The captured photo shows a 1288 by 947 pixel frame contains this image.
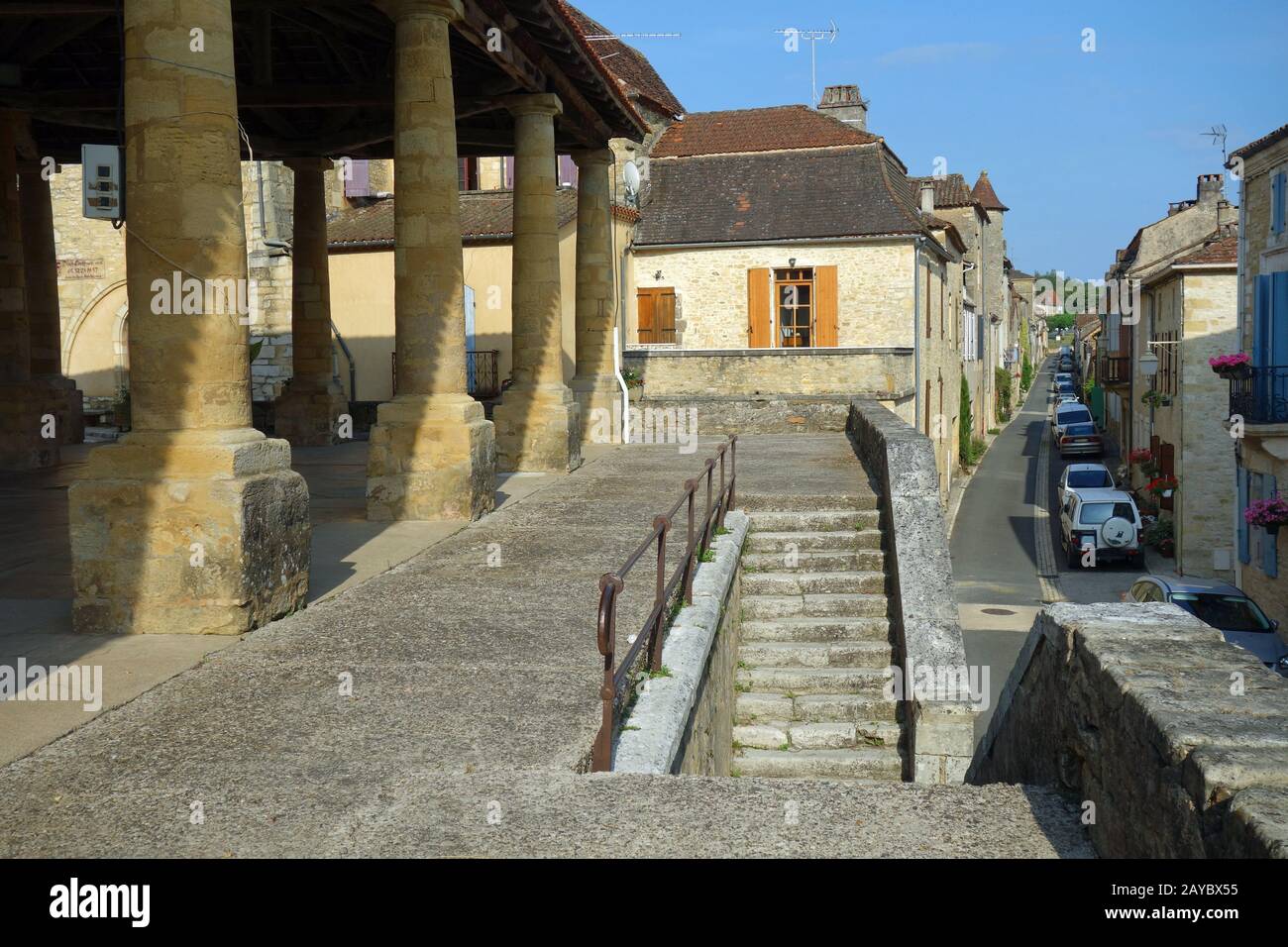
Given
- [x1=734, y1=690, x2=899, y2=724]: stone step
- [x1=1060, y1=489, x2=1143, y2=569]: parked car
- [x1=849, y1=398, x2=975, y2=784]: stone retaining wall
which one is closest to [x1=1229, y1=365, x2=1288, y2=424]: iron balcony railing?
[x1=1060, y1=489, x2=1143, y2=569]: parked car

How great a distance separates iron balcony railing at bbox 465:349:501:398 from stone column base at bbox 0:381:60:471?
1042cm

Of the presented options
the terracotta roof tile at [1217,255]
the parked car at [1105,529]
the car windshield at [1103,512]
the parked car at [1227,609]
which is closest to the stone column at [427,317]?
the parked car at [1227,609]

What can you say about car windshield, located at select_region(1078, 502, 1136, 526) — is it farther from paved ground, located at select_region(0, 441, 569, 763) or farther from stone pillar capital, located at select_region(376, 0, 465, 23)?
stone pillar capital, located at select_region(376, 0, 465, 23)

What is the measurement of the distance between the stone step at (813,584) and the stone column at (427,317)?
228cm

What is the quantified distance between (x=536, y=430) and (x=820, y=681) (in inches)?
211

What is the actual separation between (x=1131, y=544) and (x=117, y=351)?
20.7 metres

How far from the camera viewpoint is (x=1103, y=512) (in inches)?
955

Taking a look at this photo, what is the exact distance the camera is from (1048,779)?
13.7 ft

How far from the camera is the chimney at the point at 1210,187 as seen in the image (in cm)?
3988

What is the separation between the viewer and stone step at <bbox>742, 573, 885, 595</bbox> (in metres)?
Answer: 9.12

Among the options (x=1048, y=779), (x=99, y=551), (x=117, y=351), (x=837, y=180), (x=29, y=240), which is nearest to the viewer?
(x=1048, y=779)

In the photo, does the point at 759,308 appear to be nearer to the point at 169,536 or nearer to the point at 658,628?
the point at 658,628
